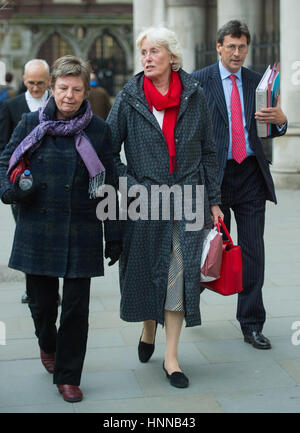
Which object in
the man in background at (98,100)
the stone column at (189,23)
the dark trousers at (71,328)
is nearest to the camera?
the dark trousers at (71,328)

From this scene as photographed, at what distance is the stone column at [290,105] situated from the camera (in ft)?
44.4

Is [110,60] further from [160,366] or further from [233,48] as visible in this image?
[160,366]

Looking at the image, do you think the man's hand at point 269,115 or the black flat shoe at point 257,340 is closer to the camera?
the man's hand at point 269,115

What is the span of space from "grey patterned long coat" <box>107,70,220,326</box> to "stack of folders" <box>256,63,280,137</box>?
501 mm

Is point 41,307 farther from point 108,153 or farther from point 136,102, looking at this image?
point 136,102

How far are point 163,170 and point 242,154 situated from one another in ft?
2.80

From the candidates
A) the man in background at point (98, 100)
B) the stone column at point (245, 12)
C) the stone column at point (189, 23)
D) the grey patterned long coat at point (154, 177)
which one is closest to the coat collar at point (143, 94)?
the grey patterned long coat at point (154, 177)

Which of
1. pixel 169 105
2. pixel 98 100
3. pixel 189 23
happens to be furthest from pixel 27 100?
pixel 189 23

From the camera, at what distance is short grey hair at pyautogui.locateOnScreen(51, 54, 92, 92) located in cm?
463

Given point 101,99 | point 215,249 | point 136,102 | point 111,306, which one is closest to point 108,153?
point 136,102

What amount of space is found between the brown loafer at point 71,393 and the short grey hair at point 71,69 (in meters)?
1.56

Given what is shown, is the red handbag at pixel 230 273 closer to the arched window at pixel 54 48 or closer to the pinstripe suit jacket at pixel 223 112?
the pinstripe suit jacket at pixel 223 112

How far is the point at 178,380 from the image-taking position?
4.94 m

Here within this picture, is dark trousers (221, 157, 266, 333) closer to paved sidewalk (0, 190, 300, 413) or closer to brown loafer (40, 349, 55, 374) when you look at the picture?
paved sidewalk (0, 190, 300, 413)
